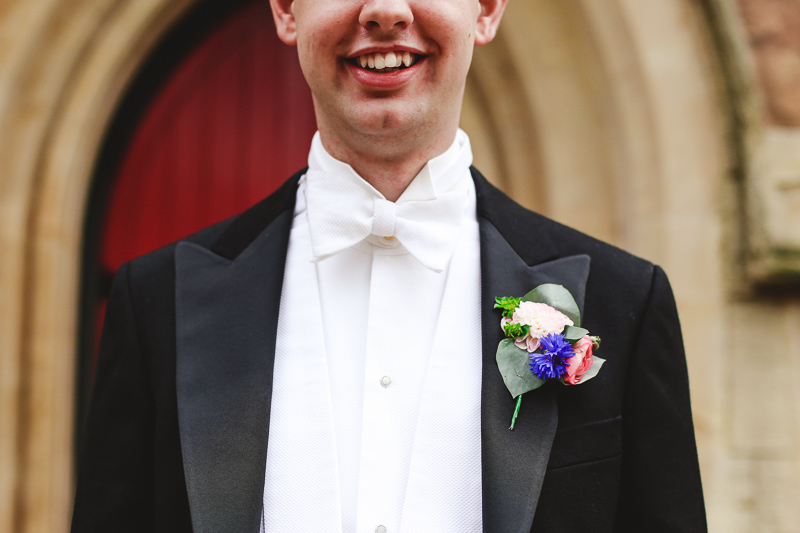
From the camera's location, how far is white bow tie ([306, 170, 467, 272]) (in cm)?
121

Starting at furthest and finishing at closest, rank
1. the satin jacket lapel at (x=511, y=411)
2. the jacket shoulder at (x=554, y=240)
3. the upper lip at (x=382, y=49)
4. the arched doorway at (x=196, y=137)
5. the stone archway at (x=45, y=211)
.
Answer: the arched doorway at (x=196, y=137) < the stone archway at (x=45, y=211) < the jacket shoulder at (x=554, y=240) < the upper lip at (x=382, y=49) < the satin jacket lapel at (x=511, y=411)

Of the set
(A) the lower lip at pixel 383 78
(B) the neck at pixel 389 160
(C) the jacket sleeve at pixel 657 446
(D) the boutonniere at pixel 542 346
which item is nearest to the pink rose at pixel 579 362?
(D) the boutonniere at pixel 542 346

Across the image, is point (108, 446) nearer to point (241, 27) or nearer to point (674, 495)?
point (674, 495)

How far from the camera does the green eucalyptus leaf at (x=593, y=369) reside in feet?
3.63

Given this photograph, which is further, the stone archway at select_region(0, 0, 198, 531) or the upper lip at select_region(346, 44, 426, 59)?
the stone archway at select_region(0, 0, 198, 531)

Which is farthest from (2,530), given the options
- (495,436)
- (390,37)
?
(390,37)

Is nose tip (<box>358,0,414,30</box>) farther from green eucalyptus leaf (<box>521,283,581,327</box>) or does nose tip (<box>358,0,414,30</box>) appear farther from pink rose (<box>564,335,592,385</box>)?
pink rose (<box>564,335,592,385</box>)

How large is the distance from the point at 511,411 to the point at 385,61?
686 millimetres

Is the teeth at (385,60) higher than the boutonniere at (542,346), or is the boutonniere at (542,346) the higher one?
the teeth at (385,60)

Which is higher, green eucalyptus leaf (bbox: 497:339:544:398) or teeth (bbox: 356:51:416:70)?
teeth (bbox: 356:51:416:70)

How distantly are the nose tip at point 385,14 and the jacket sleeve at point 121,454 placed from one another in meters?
0.77

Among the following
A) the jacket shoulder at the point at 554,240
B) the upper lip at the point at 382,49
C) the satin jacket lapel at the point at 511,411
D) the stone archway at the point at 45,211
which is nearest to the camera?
the satin jacket lapel at the point at 511,411

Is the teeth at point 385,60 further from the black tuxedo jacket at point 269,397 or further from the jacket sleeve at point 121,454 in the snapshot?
the jacket sleeve at point 121,454

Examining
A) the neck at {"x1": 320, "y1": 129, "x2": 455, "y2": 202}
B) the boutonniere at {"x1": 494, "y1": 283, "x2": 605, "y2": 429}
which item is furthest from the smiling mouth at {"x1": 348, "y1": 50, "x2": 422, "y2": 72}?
the boutonniere at {"x1": 494, "y1": 283, "x2": 605, "y2": 429}
